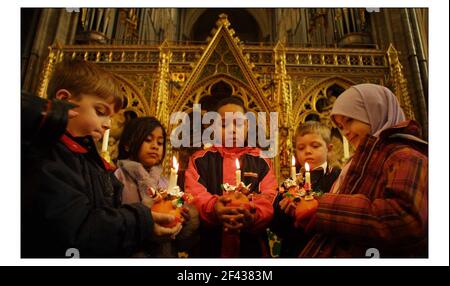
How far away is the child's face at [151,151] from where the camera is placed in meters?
3.13

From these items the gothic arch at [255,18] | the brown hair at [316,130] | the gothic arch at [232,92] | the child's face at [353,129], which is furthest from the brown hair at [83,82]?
the gothic arch at [255,18]

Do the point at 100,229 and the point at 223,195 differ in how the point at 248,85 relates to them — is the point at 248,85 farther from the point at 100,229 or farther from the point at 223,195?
the point at 100,229

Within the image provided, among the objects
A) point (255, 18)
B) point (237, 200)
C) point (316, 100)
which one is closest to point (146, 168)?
point (237, 200)

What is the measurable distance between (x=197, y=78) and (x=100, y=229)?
2.61 meters

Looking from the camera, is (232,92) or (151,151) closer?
(151,151)

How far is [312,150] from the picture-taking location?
135 inches

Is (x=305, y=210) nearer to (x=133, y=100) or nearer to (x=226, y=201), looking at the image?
(x=226, y=201)

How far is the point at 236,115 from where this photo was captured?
3385 millimetres

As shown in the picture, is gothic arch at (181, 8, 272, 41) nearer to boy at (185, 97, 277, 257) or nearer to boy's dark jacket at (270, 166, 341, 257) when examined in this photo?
boy at (185, 97, 277, 257)

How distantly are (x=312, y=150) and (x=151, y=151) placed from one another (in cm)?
154

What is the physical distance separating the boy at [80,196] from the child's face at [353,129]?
1.65 metres

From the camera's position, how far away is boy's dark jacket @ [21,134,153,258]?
7.80 feet
